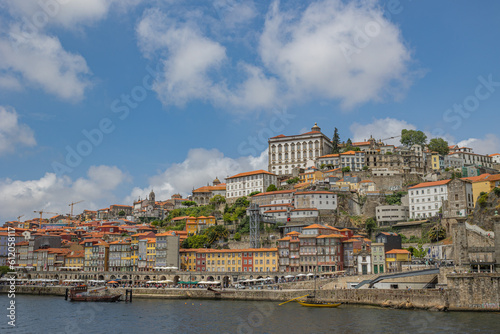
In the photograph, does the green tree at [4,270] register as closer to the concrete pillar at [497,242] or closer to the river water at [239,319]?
the river water at [239,319]

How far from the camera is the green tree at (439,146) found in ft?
374

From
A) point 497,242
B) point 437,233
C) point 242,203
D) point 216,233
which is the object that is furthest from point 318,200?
point 497,242

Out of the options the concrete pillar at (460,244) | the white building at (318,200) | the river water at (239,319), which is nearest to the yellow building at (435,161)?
the white building at (318,200)

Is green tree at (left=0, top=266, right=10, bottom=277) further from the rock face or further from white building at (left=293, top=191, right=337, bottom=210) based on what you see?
the rock face

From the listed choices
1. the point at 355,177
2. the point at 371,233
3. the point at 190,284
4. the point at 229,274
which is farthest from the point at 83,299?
the point at 355,177

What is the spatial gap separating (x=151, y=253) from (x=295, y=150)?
51.1 m

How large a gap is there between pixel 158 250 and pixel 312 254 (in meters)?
26.5

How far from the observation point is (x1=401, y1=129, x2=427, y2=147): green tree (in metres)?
117

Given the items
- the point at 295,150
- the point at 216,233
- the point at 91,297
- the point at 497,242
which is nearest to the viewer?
the point at 497,242

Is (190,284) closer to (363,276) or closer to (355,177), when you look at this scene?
(363,276)

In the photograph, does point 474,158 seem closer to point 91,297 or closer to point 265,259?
point 265,259

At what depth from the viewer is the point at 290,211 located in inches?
3492

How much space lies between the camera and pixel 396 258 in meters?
64.3

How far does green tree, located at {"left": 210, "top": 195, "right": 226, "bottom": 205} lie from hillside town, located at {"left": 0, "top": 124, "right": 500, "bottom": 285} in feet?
1.16
